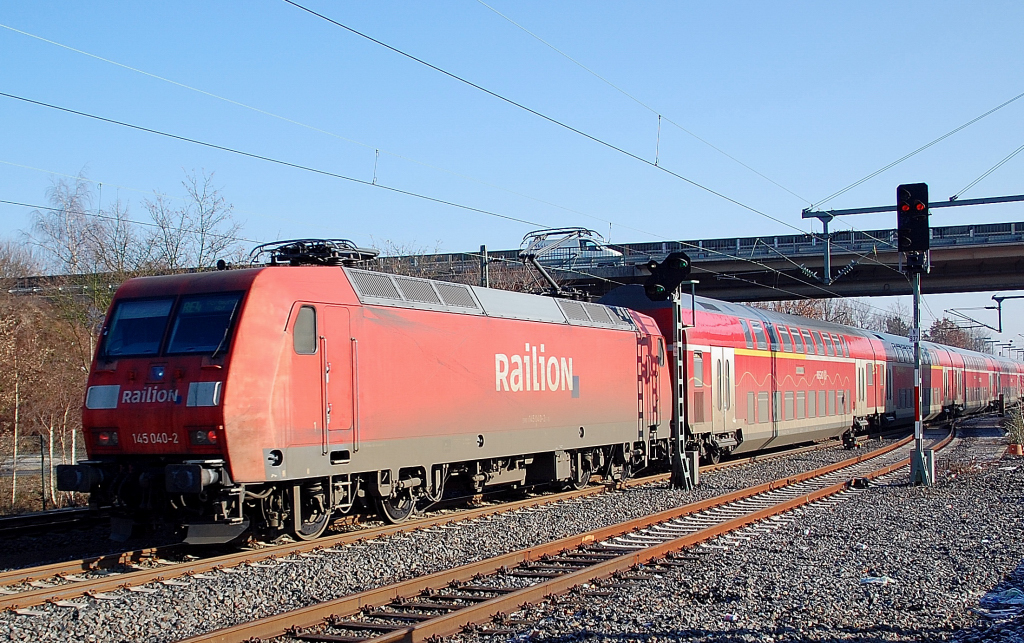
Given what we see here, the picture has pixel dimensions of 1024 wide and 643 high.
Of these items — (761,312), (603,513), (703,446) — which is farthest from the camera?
(761,312)

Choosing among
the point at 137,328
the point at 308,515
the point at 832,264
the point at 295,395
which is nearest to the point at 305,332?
the point at 295,395

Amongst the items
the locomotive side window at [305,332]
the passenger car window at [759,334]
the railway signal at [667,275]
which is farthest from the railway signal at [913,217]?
the locomotive side window at [305,332]

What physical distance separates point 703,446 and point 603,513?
7277mm

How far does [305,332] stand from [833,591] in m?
6.12

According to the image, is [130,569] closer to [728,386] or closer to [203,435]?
[203,435]

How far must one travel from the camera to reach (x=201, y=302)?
33.2 ft

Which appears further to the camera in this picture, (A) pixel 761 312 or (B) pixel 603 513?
(A) pixel 761 312

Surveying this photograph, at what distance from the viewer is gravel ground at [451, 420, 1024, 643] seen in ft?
22.7

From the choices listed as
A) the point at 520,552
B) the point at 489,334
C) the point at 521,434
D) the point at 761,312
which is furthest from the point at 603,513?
the point at 761,312

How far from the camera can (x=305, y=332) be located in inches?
404

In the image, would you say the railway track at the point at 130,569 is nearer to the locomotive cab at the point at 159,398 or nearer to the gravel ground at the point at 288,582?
the gravel ground at the point at 288,582

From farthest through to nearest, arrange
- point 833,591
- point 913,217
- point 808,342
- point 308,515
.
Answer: point 808,342 → point 913,217 → point 308,515 → point 833,591

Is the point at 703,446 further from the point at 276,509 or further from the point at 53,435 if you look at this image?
the point at 53,435

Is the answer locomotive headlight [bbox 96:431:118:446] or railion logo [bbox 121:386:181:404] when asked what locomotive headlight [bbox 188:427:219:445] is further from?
locomotive headlight [bbox 96:431:118:446]
